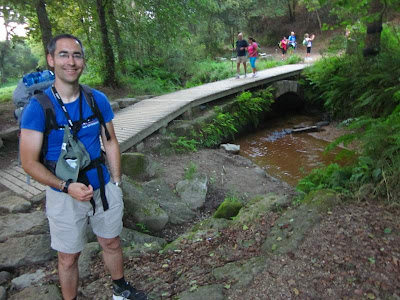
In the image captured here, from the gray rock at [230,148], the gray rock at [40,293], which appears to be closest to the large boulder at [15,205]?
the gray rock at [40,293]

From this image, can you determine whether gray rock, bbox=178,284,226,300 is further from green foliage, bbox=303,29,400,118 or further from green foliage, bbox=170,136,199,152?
green foliage, bbox=303,29,400,118

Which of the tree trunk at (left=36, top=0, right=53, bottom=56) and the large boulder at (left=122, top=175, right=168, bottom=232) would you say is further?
the tree trunk at (left=36, top=0, right=53, bottom=56)

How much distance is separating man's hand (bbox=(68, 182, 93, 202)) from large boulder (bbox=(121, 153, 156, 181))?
371 centimetres

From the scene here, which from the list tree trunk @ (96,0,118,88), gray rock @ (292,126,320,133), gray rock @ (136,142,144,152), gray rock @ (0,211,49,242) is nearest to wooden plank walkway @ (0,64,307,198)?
gray rock @ (136,142,144,152)

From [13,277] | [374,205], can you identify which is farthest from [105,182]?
[374,205]

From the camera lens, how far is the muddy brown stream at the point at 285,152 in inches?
345

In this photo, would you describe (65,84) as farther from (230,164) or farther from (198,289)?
(230,164)

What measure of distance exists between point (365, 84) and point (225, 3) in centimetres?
1716

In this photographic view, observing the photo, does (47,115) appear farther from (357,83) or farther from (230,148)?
(357,83)

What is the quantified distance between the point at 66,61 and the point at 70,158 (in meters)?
0.72

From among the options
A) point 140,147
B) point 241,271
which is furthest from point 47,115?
point 140,147

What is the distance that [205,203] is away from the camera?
5.88 m

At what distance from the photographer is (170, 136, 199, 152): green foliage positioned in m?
7.88

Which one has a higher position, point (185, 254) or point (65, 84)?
point (65, 84)
